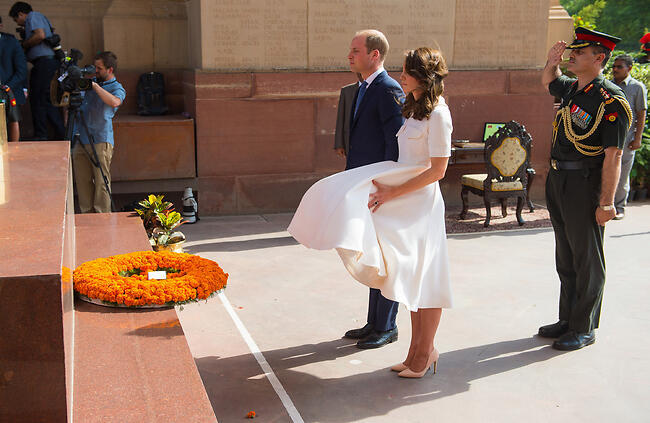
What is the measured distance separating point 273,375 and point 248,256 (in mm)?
3064

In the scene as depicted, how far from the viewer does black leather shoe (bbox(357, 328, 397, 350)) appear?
5.15 metres

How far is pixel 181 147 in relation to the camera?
9578 millimetres

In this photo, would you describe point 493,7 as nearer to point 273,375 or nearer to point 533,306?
point 533,306

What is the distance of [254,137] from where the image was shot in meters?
9.80

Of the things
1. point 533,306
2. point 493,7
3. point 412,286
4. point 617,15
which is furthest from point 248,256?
point 617,15

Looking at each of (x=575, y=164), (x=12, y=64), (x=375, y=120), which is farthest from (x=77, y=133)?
(x=575, y=164)

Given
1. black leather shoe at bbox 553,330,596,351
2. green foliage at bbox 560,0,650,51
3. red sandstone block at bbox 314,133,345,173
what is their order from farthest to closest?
1. green foliage at bbox 560,0,650,51
2. red sandstone block at bbox 314,133,345,173
3. black leather shoe at bbox 553,330,596,351

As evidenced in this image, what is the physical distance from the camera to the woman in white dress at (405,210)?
4.15 metres

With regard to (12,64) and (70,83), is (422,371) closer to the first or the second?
(70,83)

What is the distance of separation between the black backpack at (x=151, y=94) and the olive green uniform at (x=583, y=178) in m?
6.54

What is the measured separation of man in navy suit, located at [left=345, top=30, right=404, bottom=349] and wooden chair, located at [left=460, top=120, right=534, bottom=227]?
4.39 metres

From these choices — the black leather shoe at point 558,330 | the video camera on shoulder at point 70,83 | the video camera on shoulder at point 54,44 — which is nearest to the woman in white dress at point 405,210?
the black leather shoe at point 558,330

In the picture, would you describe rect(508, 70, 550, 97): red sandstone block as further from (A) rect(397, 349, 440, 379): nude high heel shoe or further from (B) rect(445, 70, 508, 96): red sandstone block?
(A) rect(397, 349, 440, 379): nude high heel shoe

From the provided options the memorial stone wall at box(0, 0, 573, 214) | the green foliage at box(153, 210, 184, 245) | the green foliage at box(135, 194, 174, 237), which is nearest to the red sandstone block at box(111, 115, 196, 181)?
the memorial stone wall at box(0, 0, 573, 214)
